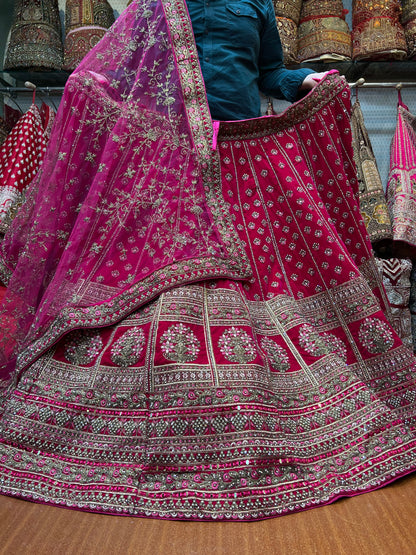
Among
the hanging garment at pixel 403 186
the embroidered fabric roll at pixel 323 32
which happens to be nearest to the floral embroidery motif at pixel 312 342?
the hanging garment at pixel 403 186

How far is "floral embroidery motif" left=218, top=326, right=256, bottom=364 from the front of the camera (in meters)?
0.98

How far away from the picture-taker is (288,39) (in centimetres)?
249

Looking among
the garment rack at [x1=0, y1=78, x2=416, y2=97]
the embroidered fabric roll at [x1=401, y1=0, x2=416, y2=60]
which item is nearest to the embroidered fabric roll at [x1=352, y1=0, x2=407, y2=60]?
the embroidered fabric roll at [x1=401, y1=0, x2=416, y2=60]

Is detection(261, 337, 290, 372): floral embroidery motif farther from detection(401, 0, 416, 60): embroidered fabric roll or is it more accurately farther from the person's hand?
detection(401, 0, 416, 60): embroidered fabric roll

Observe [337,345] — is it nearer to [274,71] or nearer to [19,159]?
[274,71]

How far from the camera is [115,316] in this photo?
3.55ft

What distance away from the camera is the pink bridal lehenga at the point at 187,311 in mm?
848

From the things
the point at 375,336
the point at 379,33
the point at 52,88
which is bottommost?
the point at 375,336

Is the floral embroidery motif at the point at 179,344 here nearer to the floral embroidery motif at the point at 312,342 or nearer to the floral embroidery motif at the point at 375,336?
the floral embroidery motif at the point at 312,342

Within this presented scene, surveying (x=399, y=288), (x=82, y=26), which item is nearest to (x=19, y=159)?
(x=82, y=26)

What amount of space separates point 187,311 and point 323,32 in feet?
7.07

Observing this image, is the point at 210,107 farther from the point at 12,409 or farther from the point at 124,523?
the point at 124,523

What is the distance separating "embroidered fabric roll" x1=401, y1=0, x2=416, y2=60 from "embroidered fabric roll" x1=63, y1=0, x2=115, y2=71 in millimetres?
1658

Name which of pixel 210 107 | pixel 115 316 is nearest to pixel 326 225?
pixel 210 107
